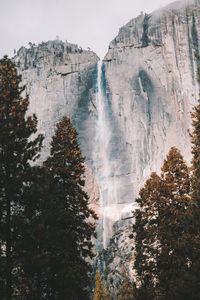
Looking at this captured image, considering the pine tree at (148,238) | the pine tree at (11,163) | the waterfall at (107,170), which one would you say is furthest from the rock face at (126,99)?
the pine tree at (11,163)

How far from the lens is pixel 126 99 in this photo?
104438 millimetres

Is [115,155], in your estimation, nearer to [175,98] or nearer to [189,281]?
[175,98]

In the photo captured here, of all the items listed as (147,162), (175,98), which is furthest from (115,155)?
(175,98)

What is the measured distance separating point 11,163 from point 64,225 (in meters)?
4.91

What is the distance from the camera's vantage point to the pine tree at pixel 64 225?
70.1 feet

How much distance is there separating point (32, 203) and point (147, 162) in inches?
3139

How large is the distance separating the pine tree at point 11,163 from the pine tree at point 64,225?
1267mm

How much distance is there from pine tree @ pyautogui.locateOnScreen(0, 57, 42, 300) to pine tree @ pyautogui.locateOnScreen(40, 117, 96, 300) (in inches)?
49.9

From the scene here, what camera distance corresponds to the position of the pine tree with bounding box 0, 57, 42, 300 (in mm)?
18375

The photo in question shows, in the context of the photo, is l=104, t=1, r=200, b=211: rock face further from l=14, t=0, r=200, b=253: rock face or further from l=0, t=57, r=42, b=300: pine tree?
l=0, t=57, r=42, b=300: pine tree

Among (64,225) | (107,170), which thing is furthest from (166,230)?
(107,170)

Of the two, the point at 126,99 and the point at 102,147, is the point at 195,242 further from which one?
the point at 126,99

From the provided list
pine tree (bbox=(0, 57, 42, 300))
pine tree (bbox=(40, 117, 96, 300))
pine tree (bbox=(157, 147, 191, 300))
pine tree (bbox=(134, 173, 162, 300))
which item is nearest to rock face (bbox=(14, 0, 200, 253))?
pine tree (bbox=(134, 173, 162, 300))

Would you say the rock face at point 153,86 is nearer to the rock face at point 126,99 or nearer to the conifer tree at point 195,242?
the rock face at point 126,99
